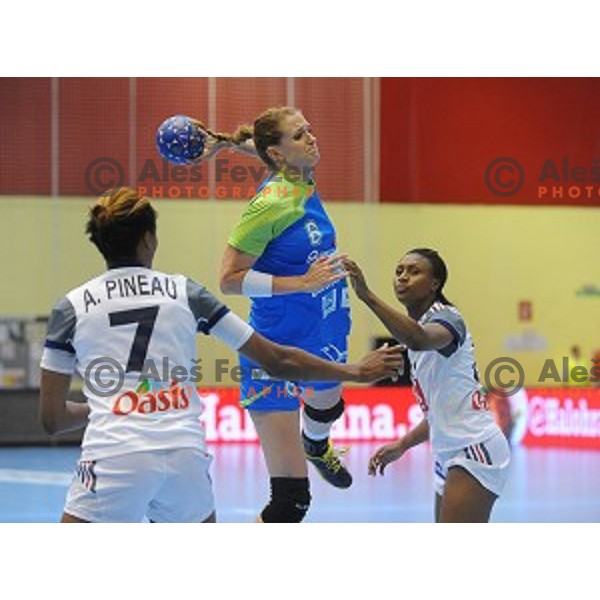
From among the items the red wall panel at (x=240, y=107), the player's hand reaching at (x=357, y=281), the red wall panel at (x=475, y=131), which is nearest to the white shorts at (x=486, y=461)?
the player's hand reaching at (x=357, y=281)

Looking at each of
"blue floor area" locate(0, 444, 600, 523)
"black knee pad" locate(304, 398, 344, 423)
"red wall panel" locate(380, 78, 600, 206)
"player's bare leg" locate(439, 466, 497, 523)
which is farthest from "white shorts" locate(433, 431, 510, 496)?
"red wall panel" locate(380, 78, 600, 206)

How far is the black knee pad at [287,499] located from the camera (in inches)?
235

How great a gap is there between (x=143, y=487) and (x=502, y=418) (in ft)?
35.0

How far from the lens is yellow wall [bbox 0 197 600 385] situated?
48.3 feet

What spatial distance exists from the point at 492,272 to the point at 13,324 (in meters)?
5.88

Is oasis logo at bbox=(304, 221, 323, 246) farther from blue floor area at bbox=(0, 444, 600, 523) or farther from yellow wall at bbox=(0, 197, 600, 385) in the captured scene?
yellow wall at bbox=(0, 197, 600, 385)

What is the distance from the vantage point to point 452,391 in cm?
543

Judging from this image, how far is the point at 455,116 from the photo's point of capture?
15.9 meters

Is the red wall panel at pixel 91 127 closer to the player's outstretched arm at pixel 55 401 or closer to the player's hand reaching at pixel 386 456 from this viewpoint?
the player's hand reaching at pixel 386 456

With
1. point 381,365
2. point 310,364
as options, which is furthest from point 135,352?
point 381,365

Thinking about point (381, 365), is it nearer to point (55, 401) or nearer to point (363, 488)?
point (55, 401)

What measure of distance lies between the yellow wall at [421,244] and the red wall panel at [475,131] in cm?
36
